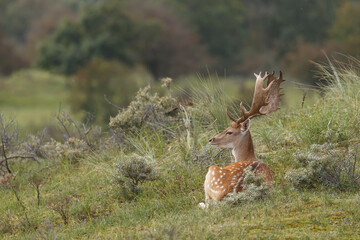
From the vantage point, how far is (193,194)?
8914mm

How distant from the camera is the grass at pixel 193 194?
22.6ft

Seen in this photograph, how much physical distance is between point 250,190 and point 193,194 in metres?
1.58

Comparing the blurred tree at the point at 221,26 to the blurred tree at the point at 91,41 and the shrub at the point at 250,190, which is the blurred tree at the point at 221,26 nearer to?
the blurred tree at the point at 91,41

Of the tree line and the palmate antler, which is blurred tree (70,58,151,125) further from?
the palmate antler

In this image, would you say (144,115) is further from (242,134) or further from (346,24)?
(346,24)

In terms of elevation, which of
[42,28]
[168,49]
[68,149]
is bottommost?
Answer: [68,149]

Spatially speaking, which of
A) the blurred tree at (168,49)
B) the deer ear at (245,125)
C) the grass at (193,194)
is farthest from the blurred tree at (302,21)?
the deer ear at (245,125)

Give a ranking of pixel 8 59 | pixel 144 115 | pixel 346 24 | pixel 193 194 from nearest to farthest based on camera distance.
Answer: pixel 193 194, pixel 144 115, pixel 346 24, pixel 8 59

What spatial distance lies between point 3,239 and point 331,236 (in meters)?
4.16

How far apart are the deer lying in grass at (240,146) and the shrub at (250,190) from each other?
86mm

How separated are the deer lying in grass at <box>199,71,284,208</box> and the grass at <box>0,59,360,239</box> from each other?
290 mm

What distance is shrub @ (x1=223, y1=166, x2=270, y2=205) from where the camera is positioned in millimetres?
7453

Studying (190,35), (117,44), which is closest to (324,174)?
(117,44)

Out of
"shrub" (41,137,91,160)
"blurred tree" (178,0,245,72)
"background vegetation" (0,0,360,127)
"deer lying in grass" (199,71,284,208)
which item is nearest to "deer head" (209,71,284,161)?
"deer lying in grass" (199,71,284,208)
